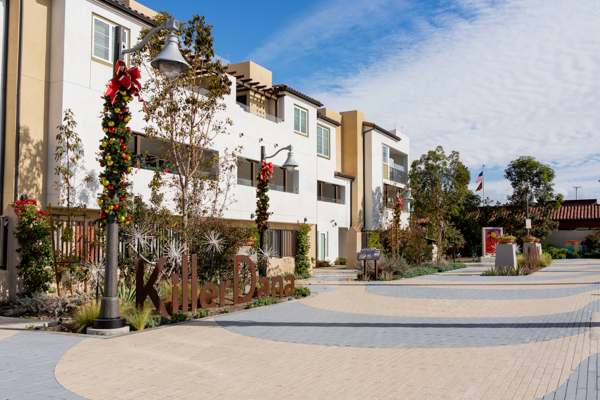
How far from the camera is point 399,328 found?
31.2 ft

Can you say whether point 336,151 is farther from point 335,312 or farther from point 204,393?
point 204,393

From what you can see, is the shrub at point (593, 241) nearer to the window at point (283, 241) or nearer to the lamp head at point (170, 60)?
the window at point (283, 241)

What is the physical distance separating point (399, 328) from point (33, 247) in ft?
29.9

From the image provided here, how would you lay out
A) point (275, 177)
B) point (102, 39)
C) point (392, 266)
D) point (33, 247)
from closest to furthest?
point (33, 247) → point (102, 39) → point (392, 266) → point (275, 177)

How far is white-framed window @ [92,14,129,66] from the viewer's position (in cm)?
1650

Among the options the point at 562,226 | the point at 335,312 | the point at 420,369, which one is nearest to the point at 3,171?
the point at 335,312

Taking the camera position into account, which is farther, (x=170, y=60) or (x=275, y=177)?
(x=275, y=177)

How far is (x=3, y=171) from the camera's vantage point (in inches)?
590

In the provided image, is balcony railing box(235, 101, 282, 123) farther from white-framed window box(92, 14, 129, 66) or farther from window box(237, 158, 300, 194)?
white-framed window box(92, 14, 129, 66)

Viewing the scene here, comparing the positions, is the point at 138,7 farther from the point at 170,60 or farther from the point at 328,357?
the point at 328,357

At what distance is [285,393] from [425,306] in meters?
8.04

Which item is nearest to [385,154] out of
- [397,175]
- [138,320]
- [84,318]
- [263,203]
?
Answer: [397,175]

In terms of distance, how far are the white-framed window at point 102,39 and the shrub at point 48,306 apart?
9059 mm

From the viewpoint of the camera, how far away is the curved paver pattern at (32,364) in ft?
17.9
